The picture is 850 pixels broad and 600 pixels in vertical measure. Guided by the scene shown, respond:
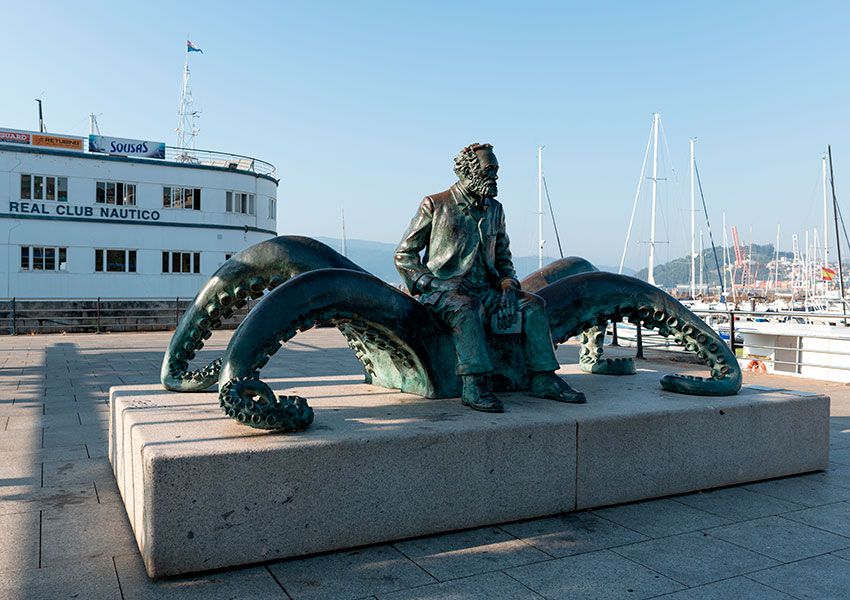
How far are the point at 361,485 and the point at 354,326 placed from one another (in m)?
1.36

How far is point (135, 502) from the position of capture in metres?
4.10

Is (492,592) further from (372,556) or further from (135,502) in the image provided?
(135,502)

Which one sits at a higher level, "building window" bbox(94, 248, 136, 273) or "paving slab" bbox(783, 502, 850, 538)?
"building window" bbox(94, 248, 136, 273)

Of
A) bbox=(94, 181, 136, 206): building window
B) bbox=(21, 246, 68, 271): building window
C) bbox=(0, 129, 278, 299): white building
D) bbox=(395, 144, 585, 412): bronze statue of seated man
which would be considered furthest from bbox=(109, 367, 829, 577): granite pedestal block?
bbox=(94, 181, 136, 206): building window

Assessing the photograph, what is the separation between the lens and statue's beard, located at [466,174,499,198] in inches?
217

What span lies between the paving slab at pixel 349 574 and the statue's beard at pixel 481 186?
8.79 ft

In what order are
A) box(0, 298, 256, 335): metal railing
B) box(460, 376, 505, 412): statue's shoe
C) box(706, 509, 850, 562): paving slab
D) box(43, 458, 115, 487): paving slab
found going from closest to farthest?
box(706, 509, 850, 562): paving slab, box(460, 376, 505, 412): statue's shoe, box(43, 458, 115, 487): paving slab, box(0, 298, 256, 335): metal railing

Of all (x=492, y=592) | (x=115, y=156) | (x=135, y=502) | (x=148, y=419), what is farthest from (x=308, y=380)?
(x=115, y=156)

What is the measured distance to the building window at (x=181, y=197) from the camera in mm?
32594

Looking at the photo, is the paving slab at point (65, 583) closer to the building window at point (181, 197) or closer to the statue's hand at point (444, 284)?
the statue's hand at point (444, 284)

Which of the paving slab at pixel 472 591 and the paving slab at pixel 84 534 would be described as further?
the paving slab at pixel 84 534

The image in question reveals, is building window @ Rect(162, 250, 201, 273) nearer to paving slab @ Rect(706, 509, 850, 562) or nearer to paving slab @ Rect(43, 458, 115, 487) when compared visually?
paving slab @ Rect(43, 458, 115, 487)

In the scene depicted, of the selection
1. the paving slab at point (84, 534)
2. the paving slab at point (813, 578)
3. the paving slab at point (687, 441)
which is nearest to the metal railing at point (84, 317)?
the paving slab at point (84, 534)

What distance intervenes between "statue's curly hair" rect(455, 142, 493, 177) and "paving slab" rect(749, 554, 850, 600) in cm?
323
